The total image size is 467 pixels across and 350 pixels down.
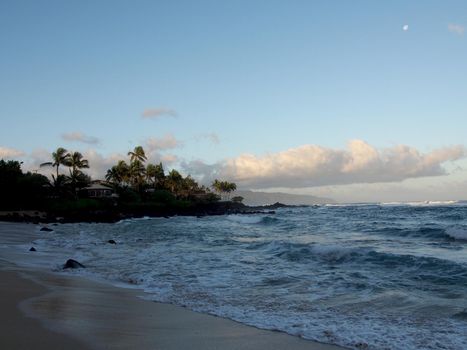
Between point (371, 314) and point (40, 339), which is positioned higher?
point (40, 339)

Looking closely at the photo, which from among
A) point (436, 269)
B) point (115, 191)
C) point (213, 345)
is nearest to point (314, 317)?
point (213, 345)

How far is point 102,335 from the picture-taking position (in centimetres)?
551

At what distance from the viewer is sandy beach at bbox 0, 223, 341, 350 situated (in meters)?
5.19

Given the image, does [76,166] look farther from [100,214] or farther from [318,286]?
[318,286]

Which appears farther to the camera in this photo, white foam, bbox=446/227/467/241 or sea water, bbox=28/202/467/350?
white foam, bbox=446/227/467/241

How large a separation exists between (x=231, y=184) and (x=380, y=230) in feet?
400

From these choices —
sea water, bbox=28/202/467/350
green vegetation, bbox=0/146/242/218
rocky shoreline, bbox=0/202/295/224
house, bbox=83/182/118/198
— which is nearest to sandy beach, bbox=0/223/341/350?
sea water, bbox=28/202/467/350

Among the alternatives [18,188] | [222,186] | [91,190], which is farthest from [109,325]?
[222,186]

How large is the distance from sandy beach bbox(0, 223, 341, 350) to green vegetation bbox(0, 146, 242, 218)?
52.0m

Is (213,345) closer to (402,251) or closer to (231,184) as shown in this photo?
(402,251)

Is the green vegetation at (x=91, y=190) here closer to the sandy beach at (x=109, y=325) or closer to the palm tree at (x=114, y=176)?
the palm tree at (x=114, y=176)

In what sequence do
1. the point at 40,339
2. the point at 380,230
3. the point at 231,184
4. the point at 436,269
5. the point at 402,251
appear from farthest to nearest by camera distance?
the point at 231,184 → the point at 380,230 → the point at 402,251 → the point at 436,269 → the point at 40,339

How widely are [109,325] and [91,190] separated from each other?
75.2 meters

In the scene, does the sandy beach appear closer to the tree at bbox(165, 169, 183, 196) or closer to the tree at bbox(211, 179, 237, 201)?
the tree at bbox(165, 169, 183, 196)
